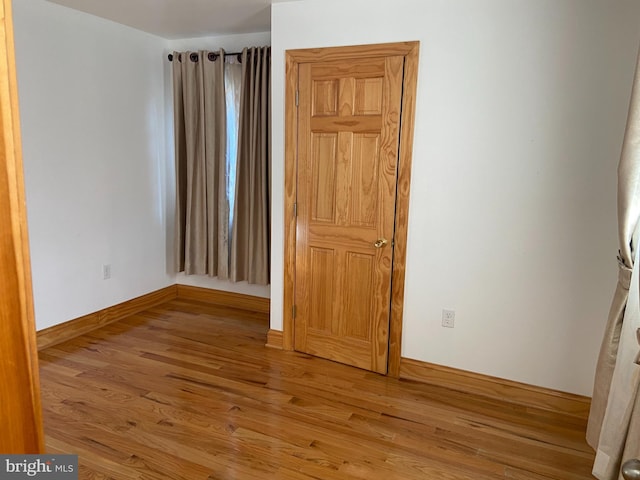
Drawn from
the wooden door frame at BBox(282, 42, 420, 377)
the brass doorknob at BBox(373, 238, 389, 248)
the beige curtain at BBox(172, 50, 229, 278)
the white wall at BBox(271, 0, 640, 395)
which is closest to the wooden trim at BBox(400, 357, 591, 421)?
the white wall at BBox(271, 0, 640, 395)

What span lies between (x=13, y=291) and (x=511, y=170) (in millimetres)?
2525

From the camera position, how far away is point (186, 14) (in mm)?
3359

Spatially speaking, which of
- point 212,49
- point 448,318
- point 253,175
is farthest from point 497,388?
point 212,49

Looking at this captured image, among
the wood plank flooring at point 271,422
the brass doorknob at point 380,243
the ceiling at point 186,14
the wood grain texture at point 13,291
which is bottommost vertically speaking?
the wood plank flooring at point 271,422

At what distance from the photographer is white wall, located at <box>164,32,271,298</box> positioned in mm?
3912

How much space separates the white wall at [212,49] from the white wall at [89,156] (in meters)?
0.08

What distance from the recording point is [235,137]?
13.2 feet

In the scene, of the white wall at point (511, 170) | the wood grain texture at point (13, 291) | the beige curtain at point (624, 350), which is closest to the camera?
the wood grain texture at point (13, 291)

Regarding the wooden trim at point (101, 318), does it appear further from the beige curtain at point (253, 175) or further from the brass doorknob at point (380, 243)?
the brass doorknob at point (380, 243)

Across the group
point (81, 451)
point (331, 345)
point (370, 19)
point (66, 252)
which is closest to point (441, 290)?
point (331, 345)

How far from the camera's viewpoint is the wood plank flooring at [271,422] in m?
2.16

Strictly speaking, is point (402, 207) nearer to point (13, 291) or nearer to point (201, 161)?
point (201, 161)

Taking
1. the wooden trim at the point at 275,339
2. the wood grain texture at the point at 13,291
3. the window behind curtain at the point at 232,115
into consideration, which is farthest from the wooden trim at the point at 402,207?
the wood grain texture at the point at 13,291

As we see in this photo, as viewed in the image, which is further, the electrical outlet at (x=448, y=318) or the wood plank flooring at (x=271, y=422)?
Result: the electrical outlet at (x=448, y=318)
